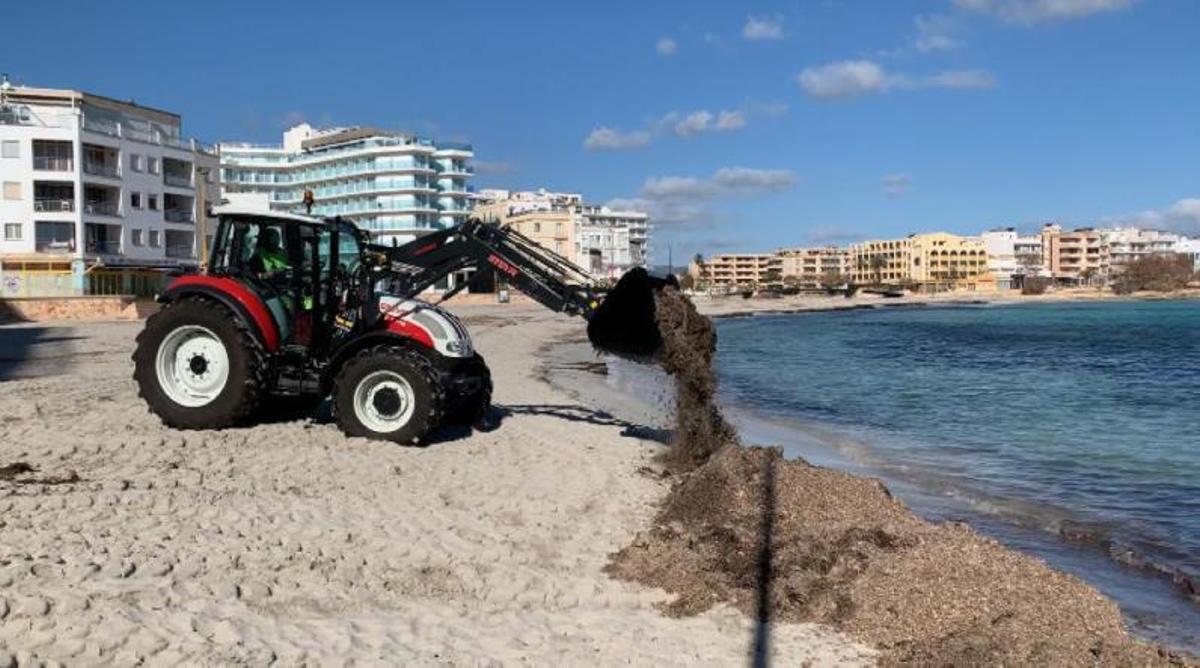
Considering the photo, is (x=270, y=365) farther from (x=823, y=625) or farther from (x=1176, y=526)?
(x=1176, y=526)

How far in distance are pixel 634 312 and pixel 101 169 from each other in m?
66.5

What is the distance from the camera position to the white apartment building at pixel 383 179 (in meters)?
106

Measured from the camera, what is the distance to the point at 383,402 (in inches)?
451

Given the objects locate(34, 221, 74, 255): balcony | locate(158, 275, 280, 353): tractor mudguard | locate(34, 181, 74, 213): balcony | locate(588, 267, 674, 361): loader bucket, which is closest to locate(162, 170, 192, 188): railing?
locate(34, 181, 74, 213): balcony

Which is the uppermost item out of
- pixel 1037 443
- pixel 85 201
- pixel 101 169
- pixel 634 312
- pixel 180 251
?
pixel 101 169

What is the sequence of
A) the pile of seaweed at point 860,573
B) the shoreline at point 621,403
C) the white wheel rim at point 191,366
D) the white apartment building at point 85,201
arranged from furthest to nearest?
1. the white apartment building at point 85,201
2. the white wheel rim at point 191,366
3. the shoreline at point 621,403
4. the pile of seaweed at point 860,573

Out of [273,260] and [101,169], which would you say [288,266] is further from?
[101,169]

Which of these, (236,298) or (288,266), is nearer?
(236,298)

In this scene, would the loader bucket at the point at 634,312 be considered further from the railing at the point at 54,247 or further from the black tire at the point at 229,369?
the railing at the point at 54,247

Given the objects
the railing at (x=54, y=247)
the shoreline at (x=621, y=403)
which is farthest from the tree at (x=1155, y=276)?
the shoreline at (x=621, y=403)

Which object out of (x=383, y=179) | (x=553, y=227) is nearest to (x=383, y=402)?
(x=383, y=179)

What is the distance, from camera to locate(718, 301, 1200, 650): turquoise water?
9523 mm

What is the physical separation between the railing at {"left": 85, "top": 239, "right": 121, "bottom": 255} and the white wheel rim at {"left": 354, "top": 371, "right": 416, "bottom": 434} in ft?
204

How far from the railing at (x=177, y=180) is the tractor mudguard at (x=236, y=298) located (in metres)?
67.7
